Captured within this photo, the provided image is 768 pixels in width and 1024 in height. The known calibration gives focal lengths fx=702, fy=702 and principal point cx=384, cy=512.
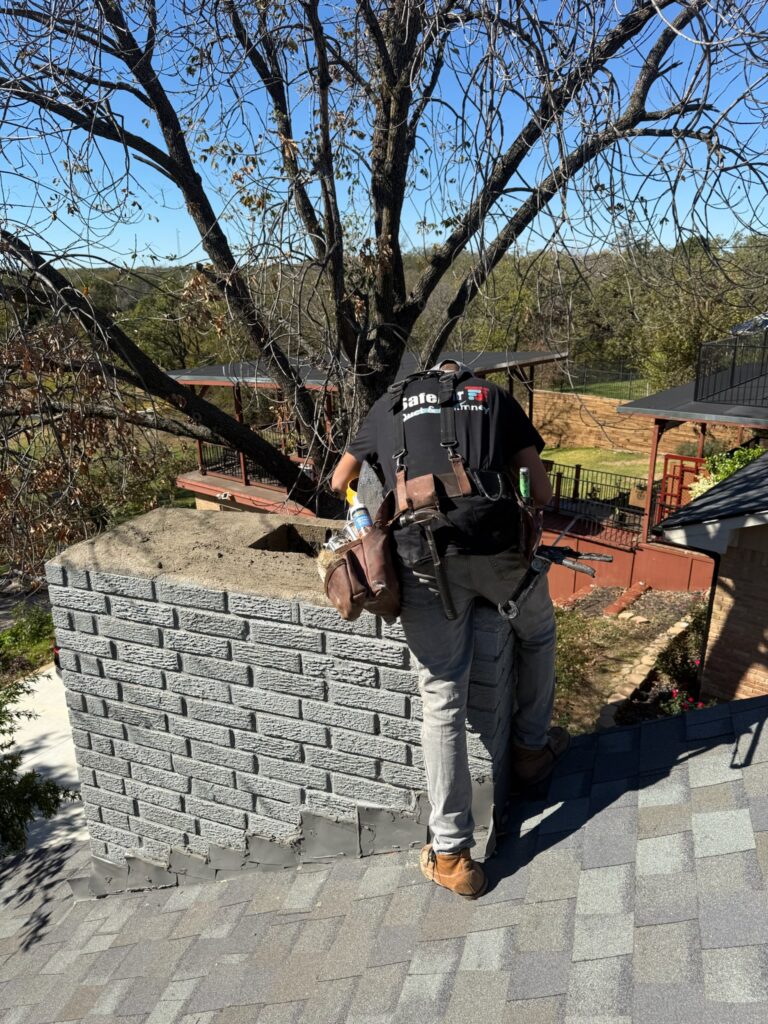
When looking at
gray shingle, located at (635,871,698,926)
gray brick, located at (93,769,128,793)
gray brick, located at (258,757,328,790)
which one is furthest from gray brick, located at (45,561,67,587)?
gray shingle, located at (635,871,698,926)

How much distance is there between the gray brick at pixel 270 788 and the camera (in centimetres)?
313

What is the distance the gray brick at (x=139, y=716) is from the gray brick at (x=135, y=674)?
0.48 feet

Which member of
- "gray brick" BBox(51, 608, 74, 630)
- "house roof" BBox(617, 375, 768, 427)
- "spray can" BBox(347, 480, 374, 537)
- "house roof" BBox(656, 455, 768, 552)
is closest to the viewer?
"spray can" BBox(347, 480, 374, 537)

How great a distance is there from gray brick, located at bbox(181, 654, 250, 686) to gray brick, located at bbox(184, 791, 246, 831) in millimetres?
702

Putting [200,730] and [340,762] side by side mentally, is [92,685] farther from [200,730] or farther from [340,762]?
[340,762]

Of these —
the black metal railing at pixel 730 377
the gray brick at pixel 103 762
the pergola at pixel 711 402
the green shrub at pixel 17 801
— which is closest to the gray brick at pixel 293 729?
the gray brick at pixel 103 762

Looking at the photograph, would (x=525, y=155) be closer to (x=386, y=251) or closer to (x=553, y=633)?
(x=386, y=251)

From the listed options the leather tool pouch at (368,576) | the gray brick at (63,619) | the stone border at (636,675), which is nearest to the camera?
the leather tool pouch at (368,576)

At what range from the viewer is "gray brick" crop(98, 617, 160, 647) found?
3211 millimetres

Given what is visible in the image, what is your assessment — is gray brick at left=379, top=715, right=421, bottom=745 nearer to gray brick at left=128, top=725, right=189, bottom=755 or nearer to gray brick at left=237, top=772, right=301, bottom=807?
gray brick at left=237, top=772, right=301, bottom=807

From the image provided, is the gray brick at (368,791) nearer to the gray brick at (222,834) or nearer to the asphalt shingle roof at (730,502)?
the gray brick at (222,834)

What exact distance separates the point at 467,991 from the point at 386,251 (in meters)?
5.67

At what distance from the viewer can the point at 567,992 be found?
192 cm

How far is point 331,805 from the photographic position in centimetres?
305
